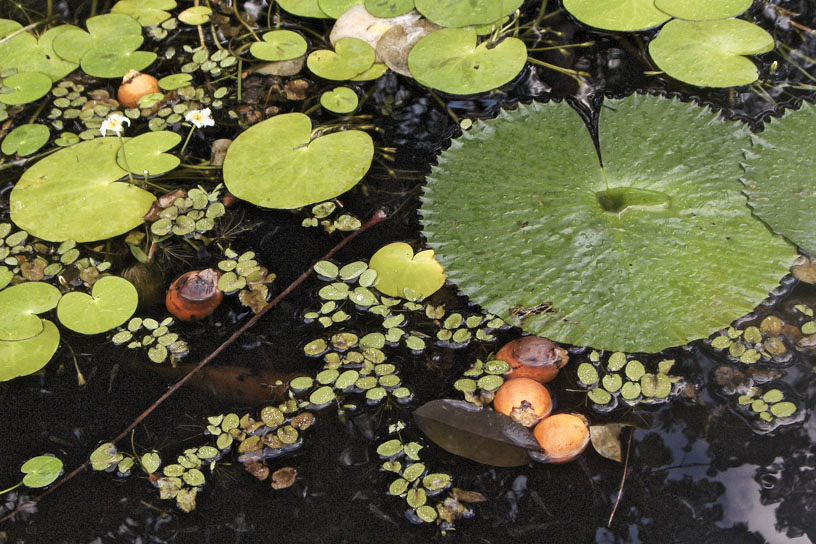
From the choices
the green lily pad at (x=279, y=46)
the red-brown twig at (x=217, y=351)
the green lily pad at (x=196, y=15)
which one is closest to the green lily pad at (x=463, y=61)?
the green lily pad at (x=279, y=46)

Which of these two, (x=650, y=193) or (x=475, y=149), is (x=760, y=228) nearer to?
(x=650, y=193)

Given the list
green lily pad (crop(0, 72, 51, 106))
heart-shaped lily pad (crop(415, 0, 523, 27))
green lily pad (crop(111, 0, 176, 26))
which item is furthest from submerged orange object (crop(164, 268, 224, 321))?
green lily pad (crop(111, 0, 176, 26))

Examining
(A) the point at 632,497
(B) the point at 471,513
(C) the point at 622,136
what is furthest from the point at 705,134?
(B) the point at 471,513

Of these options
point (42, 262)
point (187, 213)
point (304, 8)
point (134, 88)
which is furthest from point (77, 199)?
point (304, 8)

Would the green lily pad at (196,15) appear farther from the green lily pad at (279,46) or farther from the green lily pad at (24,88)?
the green lily pad at (24,88)

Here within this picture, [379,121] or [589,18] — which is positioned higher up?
[589,18]

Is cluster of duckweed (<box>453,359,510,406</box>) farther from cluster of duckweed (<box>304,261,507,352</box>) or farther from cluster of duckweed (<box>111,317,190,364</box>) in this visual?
cluster of duckweed (<box>111,317,190,364</box>)
